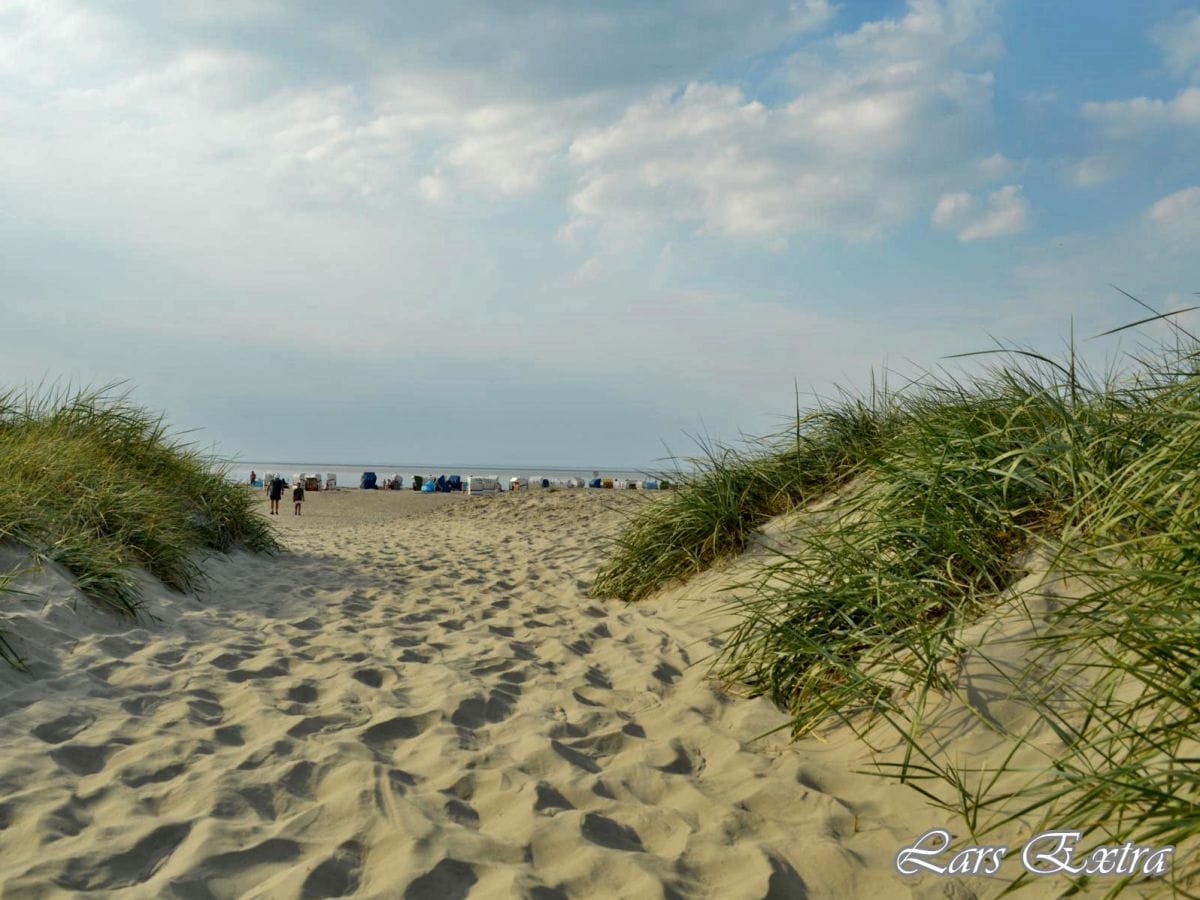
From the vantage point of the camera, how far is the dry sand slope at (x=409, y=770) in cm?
209

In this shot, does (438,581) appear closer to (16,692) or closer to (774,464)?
(774,464)

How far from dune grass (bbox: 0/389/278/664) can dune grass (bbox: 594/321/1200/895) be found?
11.3ft

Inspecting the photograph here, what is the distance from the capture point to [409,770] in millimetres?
2754

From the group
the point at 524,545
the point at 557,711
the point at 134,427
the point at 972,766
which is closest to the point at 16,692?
the point at 557,711

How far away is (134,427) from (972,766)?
798 centimetres

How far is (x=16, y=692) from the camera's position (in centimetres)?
322

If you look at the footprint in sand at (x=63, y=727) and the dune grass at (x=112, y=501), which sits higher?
the dune grass at (x=112, y=501)

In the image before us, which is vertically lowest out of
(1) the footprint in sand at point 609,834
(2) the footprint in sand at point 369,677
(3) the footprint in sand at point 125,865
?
(1) the footprint in sand at point 609,834

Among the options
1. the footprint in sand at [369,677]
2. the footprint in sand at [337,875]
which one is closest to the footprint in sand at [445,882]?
the footprint in sand at [337,875]

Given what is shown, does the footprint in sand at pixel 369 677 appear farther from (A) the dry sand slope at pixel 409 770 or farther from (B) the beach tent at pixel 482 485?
(B) the beach tent at pixel 482 485

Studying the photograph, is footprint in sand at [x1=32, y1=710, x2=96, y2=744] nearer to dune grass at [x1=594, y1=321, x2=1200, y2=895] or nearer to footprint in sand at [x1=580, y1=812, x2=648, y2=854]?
footprint in sand at [x1=580, y1=812, x2=648, y2=854]
